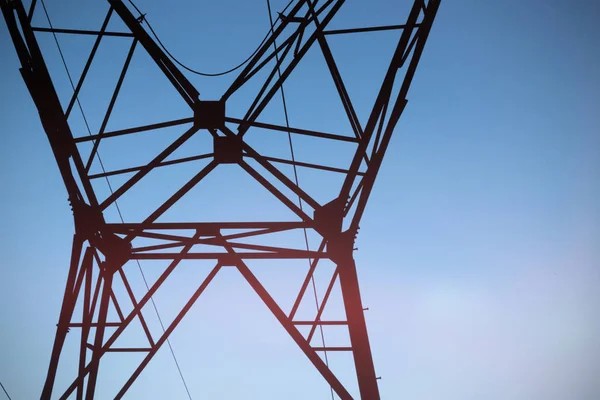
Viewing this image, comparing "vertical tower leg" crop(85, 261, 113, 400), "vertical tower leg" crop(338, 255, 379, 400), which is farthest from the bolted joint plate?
"vertical tower leg" crop(338, 255, 379, 400)

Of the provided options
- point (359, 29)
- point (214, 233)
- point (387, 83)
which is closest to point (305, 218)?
point (214, 233)

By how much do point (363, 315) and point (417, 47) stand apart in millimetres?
3859

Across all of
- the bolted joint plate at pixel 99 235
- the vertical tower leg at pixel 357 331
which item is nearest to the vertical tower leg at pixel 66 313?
the bolted joint plate at pixel 99 235

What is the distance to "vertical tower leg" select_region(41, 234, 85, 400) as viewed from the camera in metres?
5.91

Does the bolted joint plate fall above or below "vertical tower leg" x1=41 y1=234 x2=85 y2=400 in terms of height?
above

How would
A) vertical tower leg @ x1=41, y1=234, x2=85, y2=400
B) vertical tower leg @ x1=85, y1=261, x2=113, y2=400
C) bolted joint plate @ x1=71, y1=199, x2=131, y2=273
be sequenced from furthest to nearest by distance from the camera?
bolted joint plate @ x1=71, y1=199, x2=131, y2=273
vertical tower leg @ x1=85, y1=261, x2=113, y2=400
vertical tower leg @ x1=41, y1=234, x2=85, y2=400

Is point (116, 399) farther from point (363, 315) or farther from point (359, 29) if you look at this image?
point (359, 29)

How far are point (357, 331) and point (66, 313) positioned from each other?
421 cm

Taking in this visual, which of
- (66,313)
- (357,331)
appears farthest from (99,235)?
(357,331)

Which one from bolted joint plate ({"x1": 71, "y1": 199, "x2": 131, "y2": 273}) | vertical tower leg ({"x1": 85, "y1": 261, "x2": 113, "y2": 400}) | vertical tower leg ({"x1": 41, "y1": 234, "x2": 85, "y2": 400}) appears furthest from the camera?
bolted joint plate ({"x1": 71, "y1": 199, "x2": 131, "y2": 273})

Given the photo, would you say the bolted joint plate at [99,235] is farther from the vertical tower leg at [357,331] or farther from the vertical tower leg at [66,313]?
the vertical tower leg at [357,331]

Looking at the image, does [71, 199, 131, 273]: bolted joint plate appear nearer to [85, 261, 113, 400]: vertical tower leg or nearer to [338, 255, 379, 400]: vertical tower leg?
[85, 261, 113, 400]: vertical tower leg

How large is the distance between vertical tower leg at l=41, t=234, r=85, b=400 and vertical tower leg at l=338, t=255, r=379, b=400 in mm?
3935

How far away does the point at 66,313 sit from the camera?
6348mm
